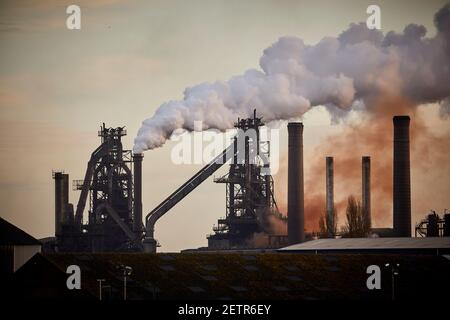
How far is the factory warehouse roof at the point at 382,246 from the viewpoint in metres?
100

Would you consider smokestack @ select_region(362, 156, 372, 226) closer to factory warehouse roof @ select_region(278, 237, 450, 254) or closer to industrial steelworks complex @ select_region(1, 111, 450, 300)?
industrial steelworks complex @ select_region(1, 111, 450, 300)

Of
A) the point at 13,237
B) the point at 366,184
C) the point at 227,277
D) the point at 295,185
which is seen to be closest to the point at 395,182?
the point at 295,185

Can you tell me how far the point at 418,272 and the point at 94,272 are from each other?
888 inches

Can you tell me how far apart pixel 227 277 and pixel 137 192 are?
66.3 metres

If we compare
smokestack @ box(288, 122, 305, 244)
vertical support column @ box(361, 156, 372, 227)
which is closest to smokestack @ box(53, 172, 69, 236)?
smokestack @ box(288, 122, 305, 244)

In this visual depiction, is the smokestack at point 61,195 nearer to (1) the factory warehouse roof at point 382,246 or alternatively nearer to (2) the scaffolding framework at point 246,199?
(2) the scaffolding framework at point 246,199

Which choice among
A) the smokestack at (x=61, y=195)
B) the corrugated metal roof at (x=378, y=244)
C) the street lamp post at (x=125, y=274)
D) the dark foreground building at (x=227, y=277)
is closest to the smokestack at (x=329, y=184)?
the smokestack at (x=61, y=195)

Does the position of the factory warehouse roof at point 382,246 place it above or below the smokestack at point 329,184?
below

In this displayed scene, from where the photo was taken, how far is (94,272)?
7431 centimetres

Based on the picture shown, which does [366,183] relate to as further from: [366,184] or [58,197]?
[58,197]

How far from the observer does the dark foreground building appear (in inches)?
2862

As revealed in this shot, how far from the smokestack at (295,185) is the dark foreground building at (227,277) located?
153 ft

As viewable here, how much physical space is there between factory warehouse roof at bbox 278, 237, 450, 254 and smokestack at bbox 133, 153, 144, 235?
35566 millimetres
